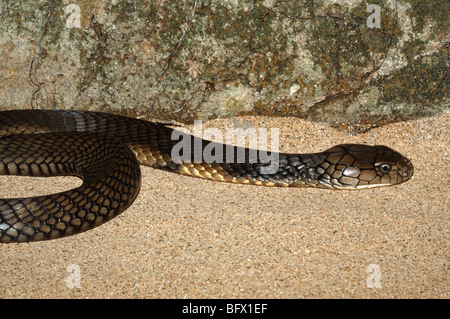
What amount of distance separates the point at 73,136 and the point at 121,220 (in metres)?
1.12

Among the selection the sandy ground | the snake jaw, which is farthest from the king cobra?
the sandy ground

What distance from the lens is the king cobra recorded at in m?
3.53

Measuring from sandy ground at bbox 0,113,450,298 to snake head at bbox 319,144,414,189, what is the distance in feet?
0.29

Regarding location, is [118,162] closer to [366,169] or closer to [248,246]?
[248,246]

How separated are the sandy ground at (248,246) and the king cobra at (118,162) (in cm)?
11

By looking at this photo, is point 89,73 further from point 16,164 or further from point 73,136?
point 16,164

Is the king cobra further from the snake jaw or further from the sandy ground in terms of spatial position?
the sandy ground

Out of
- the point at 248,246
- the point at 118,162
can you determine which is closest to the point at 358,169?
the point at 248,246

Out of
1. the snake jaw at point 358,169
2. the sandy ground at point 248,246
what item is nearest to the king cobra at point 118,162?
the snake jaw at point 358,169

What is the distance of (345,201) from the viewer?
391 centimetres

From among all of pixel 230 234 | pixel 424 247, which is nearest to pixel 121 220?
pixel 230 234

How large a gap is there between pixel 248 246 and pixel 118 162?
1286 millimetres

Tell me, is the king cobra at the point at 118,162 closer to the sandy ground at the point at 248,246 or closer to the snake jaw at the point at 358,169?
the snake jaw at the point at 358,169

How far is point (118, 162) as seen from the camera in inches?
150
